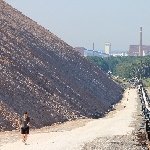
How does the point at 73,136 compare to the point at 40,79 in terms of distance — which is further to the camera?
the point at 40,79

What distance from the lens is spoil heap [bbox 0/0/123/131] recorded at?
40.4m

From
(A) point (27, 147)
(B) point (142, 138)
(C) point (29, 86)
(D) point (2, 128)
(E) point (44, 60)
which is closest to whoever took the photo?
(A) point (27, 147)

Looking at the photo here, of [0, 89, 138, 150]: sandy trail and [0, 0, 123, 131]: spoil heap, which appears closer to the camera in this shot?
[0, 89, 138, 150]: sandy trail

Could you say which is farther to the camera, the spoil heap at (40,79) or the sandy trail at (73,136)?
the spoil heap at (40,79)

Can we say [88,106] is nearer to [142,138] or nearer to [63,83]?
[63,83]

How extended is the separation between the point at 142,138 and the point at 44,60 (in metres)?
31.1

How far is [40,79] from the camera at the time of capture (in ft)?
167

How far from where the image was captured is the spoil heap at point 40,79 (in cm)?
4038

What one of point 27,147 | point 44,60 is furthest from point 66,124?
point 44,60

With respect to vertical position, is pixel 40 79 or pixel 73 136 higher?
pixel 40 79

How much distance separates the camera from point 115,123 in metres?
41.1

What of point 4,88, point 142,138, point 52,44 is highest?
point 52,44

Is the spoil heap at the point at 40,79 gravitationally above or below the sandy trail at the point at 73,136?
above

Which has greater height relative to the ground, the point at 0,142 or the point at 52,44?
the point at 52,44
